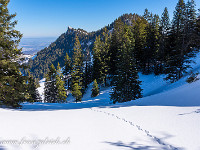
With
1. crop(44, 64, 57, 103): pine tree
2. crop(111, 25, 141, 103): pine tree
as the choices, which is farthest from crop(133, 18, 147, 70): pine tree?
crop(44, 64, 57, 103): pine tree

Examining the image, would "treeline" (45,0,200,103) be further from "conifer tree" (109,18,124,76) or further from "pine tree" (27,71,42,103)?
"pine tree" (27,71,42,103)

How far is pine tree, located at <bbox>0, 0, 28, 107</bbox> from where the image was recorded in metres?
9.59

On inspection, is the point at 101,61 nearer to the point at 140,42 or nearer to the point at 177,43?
the point at 140,42

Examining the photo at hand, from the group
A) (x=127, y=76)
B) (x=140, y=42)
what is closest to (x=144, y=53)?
(x=140, y=42)

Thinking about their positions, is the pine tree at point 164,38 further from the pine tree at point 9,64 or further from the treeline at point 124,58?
the pine tree at point 9,64

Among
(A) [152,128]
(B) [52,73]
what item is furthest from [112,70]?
(A) [152,128]

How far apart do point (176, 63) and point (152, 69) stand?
13791 mm

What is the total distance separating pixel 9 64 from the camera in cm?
995

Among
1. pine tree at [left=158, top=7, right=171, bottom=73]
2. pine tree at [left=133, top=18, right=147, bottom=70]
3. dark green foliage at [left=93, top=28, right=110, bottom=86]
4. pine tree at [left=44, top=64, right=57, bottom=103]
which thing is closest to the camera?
pine tree at [left=158, top=7, right=171, bottom=73]

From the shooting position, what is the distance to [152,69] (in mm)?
32406

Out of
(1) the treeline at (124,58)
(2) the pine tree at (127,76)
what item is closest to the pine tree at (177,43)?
(1) the treeline at (124,58)

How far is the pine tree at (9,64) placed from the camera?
31.5 ft

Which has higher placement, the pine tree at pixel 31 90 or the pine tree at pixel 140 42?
the pine tree at pixel 140 42

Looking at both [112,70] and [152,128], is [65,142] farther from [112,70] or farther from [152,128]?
[112,70]
